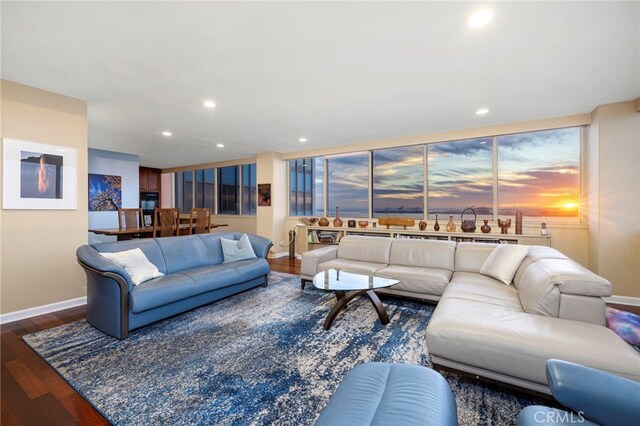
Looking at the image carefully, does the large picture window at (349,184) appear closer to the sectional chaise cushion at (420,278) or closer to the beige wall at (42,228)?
the sectional chaise cushion at (420,278)

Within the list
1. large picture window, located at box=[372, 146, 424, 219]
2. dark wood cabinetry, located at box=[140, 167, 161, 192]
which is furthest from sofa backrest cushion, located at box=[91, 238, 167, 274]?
dark wood cabinetry, located at box=[140, 167, 161, 192]

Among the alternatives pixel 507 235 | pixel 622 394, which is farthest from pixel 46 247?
pixel 507 235

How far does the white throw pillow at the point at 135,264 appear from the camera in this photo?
2.90 meters

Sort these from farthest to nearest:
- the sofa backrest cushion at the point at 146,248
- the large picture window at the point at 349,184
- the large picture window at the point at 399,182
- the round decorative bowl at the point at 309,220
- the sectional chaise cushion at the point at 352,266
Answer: the round decorative bowl at the point at 309,220 < the large picture window at the point at 349,184 < the large picture window at the point at 399,182 < the sectional chaise cushion at the point at 352,266 < the sofa backrest cushion at the point at 146,248

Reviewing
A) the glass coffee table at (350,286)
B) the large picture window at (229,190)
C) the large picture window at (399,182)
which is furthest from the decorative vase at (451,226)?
the large picture window at (229,190)

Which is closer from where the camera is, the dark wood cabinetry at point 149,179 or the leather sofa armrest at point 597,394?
the leather sofa armrest at point 597,394

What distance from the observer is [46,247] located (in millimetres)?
3279

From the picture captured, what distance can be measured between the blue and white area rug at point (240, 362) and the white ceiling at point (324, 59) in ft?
8.53

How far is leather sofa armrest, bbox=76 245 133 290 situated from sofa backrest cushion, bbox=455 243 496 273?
3763mm

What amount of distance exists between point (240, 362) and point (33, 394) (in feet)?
4.40

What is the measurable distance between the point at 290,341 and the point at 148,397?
113 cm

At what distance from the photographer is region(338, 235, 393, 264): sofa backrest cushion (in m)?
4.09

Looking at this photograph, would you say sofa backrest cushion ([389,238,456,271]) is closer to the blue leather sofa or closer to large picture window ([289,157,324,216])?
the blue leather sofa
